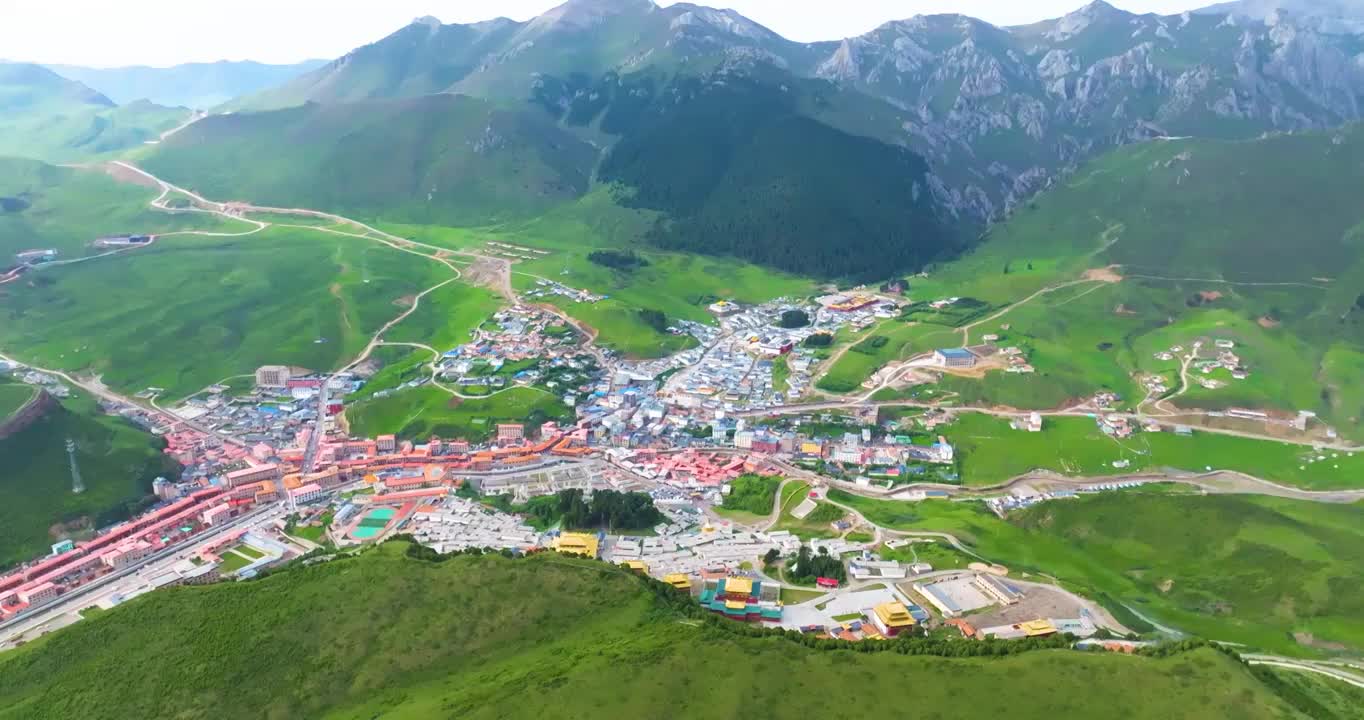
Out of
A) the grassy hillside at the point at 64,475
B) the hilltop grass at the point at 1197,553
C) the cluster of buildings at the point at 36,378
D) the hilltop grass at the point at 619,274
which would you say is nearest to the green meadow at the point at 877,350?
the hilltop grass at the point at 619,274

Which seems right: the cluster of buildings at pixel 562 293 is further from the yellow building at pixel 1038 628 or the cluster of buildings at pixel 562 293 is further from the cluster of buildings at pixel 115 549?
the yellow building at pixel 1038 628

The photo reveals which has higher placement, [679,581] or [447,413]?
[447,413]

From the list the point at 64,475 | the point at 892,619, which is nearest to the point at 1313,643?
the point at 892,619

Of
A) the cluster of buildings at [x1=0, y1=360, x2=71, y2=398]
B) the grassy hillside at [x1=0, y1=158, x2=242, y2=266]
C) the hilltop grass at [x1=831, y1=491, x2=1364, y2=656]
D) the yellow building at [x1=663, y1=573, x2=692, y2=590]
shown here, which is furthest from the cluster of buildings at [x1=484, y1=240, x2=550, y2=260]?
the yellow building at [x1=663, y1=573, x2=692, y2=590]

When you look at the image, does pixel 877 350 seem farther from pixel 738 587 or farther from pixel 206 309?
pixel 206 309

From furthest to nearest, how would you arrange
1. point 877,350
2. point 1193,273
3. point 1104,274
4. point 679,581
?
point 1104,274
point 1193,273
point 877,350
point 679,581

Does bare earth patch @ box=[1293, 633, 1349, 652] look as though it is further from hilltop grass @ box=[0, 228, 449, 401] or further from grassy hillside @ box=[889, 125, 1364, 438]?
hilltop grass @ box=[0, 228, 449, 401]

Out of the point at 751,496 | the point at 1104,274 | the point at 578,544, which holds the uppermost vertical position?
the point at 1104,274
